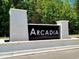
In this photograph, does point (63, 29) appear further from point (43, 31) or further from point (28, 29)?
point (28, 29)

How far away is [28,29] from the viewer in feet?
69.9

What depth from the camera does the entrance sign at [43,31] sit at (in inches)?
856

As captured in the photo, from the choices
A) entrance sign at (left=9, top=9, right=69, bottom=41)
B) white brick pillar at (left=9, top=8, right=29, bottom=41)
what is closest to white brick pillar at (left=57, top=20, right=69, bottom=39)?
entrance sign at (left=9, top=9, right=69, bottom=41)

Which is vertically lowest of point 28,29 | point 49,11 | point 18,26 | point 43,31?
point 43,31

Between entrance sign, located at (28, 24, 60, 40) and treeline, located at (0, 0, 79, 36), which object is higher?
treeline, located at (0, 0, 79, 36)

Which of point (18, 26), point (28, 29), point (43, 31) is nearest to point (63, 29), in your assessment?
point (43, 31)

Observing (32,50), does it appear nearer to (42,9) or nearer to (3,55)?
(3,55)

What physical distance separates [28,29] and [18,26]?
1.48 m

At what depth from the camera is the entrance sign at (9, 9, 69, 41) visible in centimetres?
1984

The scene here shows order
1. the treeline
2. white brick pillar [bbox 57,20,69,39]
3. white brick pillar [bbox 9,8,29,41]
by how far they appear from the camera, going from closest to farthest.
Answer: white brick pillar [bbox 9,8,29,41]
white brick pillar [bbox 57,20,69,39]
the treeline

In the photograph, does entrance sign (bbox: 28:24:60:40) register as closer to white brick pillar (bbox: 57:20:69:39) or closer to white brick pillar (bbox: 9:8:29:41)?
white brick pillar (bbox: 57:20:69:39)

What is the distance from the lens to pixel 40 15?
49.0 m

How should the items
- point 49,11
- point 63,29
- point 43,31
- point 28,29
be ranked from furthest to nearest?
1. point 49,11
2. point 63,29
3. point 43,31
4. point 28,29

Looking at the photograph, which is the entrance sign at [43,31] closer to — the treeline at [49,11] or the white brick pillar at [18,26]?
the white brick pillar at [18,26]
